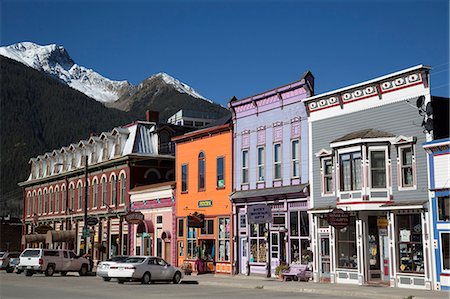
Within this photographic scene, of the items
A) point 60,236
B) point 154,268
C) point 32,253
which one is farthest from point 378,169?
point 60,236

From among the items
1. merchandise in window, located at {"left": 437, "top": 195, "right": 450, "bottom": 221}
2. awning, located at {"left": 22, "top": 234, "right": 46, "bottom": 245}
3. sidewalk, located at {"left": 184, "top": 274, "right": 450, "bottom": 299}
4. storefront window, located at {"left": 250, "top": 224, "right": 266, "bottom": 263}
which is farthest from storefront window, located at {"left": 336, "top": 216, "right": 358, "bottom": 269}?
awning, located at {"left": 22, "top": 234, "right": 46, "bottom": 245}

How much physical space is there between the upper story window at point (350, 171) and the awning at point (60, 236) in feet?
115

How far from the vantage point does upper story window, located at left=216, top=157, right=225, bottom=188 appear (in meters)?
40.9

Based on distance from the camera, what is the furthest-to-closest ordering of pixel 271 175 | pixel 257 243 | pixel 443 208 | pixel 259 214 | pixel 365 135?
pixel 257 243 → pixel 271 175 → pixel 259 214 → pixel 365 135 → pixel 443 208

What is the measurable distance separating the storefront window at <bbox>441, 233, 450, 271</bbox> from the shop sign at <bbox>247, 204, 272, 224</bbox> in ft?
35.6

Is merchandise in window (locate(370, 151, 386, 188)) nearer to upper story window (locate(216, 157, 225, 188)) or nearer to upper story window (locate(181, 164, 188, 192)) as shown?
upper story window (locate(216, 157, 225, 188))

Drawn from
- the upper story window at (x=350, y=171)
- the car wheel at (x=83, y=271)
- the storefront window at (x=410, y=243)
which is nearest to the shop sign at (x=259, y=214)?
the upper story window at (x=350, y=171)

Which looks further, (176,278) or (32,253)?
(32,253)

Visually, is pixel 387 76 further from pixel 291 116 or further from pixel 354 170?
pixel 291 116

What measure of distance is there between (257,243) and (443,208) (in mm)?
13286

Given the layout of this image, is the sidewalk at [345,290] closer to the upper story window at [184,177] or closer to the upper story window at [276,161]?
the upper story window at [276,161]

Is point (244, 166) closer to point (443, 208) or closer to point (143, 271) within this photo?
point (143, 271)

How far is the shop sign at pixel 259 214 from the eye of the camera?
116ft

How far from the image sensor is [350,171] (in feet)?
99.2
